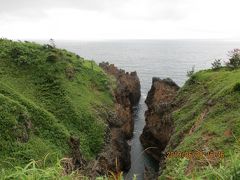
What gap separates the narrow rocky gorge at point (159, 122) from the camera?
59.1 metres

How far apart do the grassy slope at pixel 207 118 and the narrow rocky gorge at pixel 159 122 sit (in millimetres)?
3747

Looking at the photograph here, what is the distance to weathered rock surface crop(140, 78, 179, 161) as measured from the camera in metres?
59.2

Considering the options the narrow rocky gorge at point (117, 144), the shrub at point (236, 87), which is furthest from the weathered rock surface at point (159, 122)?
the shrub at point (236, 87)

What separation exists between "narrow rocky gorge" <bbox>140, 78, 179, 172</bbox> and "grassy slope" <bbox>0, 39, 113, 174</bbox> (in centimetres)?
936

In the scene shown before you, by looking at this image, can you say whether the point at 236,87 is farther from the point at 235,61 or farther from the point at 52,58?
the point at 52,58

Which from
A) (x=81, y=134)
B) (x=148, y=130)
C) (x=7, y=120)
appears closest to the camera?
(x=7, y=120)

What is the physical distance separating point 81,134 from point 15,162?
1750cm

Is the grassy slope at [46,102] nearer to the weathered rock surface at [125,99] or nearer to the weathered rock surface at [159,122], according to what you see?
the weathered rock surface at [125,99]

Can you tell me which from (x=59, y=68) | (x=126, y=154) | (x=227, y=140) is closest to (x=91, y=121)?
(x=126, y=154)

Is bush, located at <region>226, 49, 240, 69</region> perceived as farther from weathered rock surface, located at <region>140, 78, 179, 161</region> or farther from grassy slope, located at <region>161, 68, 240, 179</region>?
weathered rock surface, located at <region>140, 78, 179, 161</region>

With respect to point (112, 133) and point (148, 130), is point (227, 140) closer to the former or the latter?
point (112, 133)

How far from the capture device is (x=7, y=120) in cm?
3816

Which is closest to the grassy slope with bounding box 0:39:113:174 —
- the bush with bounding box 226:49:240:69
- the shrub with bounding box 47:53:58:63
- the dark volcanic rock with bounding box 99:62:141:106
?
the shrub with bounding box 47:53:58:63

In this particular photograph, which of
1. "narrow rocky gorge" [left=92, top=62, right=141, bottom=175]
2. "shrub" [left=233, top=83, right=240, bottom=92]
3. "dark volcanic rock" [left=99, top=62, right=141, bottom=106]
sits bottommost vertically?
"narrow rocky gorge" [left=92, top=62, right=141, bottom=175]
